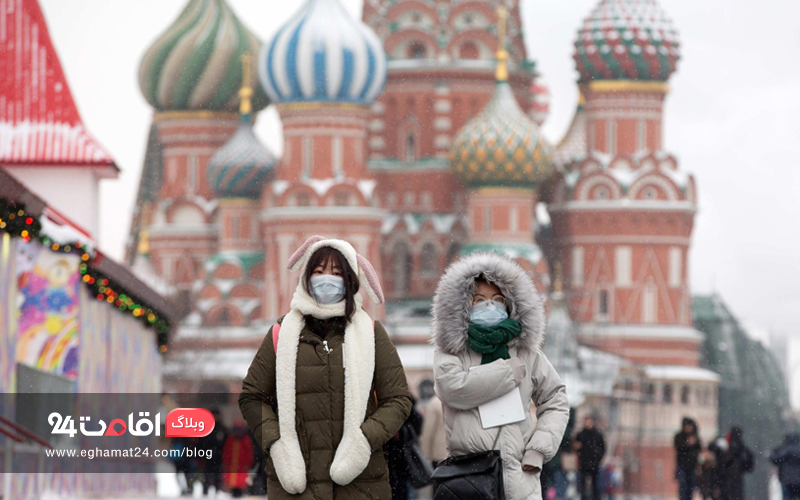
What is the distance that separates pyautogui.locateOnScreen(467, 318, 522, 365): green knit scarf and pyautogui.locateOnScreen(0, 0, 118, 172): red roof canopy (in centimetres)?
1021

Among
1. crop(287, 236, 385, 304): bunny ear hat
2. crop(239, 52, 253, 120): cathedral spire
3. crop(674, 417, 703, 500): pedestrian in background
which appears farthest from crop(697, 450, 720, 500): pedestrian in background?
crop(239, 52, 253, 120): cathedral spire

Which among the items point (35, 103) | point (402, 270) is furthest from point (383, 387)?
point (402, 270)

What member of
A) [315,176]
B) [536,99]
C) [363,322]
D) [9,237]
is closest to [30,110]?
[9,237]

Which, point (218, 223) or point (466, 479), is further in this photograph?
point (218, 223)

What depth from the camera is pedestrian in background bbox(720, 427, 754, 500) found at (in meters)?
12.8

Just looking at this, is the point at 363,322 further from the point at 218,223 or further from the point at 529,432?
the point at 218,223

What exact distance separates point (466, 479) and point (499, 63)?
126 ft

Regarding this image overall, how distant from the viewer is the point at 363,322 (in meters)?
6.60

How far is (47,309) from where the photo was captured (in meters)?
13.1

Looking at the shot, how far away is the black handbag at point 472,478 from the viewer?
6.51 metres

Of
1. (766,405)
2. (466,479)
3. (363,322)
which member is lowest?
(766,405)

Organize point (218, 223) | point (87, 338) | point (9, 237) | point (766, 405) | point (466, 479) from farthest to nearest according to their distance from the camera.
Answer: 1. point (218, 223)
2. point (766, 405)
3. point (87, 338)
4. point (9, 237)
5. point (466, 479)

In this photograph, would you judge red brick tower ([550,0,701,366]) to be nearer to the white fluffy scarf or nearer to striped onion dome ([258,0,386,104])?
striped onion dome ([258,0,386,104])

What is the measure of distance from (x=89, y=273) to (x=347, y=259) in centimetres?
756
